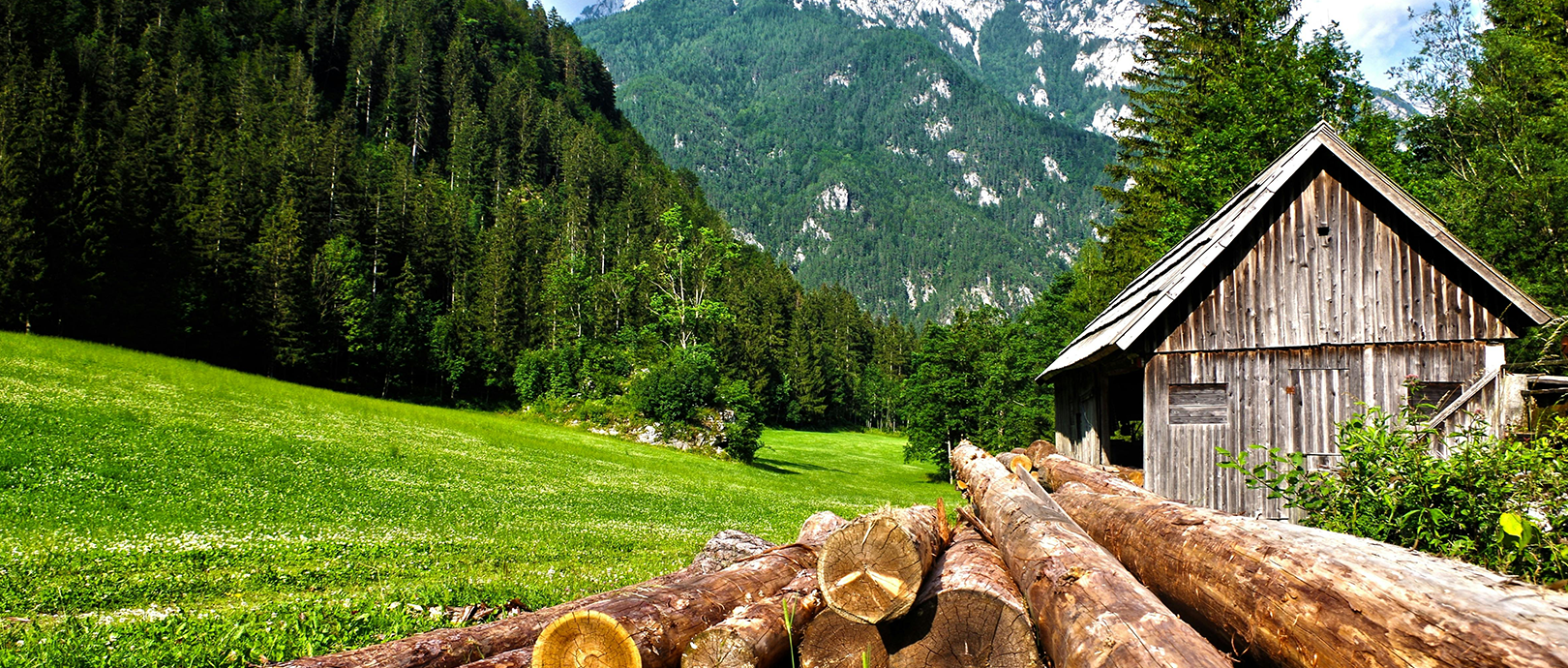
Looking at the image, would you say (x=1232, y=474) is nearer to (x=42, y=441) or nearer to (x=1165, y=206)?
(x=1165, y=206)

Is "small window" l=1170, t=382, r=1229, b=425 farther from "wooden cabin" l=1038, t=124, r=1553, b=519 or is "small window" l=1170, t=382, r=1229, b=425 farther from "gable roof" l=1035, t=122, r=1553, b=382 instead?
"gable roof" l=1035, t=122, r=1553, b=382

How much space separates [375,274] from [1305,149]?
78195 mm

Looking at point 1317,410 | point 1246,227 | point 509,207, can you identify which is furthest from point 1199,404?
point 509,207

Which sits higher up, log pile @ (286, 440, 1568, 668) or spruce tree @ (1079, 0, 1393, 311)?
spruce tree @ (1079, 0, 1393, 311)

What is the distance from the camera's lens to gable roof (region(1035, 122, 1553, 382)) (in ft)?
39.1

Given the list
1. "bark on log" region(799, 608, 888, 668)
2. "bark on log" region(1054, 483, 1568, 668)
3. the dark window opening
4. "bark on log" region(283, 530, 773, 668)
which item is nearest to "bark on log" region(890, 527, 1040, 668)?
"bark on log" region(799, 608, 888, 668)

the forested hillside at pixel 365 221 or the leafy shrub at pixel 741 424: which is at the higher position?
the forested hillside at pixel 365 221

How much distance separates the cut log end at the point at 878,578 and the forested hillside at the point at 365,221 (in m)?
40.7

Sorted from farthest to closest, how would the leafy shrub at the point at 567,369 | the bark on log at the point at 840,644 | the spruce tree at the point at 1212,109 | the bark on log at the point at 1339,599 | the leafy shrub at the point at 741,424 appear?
the leafy shrub at the point at 567,369
the leafy shrub at the point at 741,424
the spruce tree at the point at 1212,109
the bark on log at the point at 840,644
the bark on log at the point at 1339,599

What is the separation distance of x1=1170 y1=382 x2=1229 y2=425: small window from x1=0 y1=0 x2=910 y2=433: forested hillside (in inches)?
1293

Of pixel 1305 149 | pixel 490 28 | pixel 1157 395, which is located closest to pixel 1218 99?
pixel 1305 149

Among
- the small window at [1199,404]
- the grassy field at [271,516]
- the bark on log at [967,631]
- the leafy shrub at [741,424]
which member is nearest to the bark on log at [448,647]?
the grassy field at [271,516]

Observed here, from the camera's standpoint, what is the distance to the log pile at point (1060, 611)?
2.79m

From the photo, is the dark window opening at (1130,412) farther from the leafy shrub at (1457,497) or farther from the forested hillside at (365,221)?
the forested hillside at (365,221)
